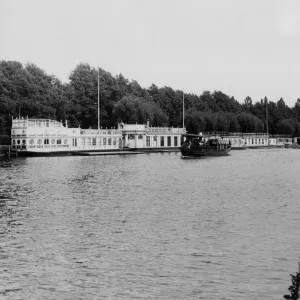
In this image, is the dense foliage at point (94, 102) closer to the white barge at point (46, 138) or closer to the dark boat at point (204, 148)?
the white barge at point (46, 138)

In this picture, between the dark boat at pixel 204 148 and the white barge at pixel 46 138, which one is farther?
the dark boat at pixel 204 148

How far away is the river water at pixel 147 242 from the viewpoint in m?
22.2

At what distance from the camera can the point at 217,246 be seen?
93.0 feet

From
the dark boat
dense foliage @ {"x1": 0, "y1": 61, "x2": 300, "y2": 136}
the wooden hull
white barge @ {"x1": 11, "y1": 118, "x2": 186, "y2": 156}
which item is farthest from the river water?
dense foliage @ {"x1": 0, "y1": 61, "x2": 300, "y2": 136}

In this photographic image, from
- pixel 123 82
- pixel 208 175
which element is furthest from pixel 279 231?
pixel 123 82

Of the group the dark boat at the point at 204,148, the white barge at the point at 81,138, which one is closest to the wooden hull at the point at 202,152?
the dark boat at the point at 204,148

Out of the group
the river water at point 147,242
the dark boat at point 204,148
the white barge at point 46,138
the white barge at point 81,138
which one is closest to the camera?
Result: the river water at point 147,242

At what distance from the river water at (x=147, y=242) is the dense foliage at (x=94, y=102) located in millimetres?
76448

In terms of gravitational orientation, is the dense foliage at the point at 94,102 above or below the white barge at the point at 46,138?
above

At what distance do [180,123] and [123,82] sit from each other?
1995cm

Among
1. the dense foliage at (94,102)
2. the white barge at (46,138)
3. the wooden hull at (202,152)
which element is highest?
the dense foliage at (94,102)

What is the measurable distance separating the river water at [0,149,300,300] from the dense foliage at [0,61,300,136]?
76.4 metres

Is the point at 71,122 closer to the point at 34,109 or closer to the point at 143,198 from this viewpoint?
the point at 34,109

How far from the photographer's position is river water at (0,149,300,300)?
22172 mm
